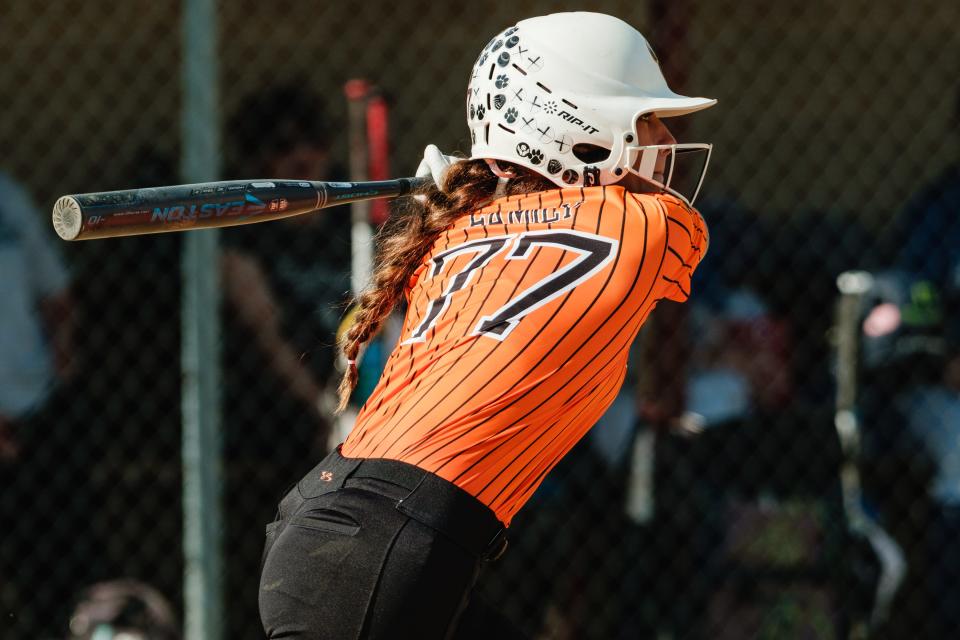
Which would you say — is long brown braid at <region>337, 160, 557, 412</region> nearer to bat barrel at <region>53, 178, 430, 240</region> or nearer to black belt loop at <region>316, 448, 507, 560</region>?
bat barrel at <region>53, 178, 430, 240</region>

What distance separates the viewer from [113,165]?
5.81 m

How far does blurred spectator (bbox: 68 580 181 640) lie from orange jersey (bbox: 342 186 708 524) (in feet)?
7.04

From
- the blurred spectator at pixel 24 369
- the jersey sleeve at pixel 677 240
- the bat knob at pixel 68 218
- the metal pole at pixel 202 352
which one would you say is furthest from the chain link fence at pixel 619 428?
the bat knob at pixel 68 218

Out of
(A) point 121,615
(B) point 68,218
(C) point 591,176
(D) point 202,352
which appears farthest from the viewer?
(A) point 121,615

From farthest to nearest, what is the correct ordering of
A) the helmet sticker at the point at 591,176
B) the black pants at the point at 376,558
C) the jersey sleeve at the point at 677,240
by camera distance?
the helmet sticker at the point at 591,176
the jersey sleeve at the point at 677,240
the black pants at the point at 376,558

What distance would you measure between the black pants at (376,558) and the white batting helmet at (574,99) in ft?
2.20

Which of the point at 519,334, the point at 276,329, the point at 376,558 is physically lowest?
the point at 276,329

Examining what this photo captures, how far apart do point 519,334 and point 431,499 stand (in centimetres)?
33

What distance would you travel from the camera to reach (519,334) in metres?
2.46

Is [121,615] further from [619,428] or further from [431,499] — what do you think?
[431,499]

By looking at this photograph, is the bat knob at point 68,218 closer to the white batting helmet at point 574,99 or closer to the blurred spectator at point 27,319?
the white batting helmet at point 574,99

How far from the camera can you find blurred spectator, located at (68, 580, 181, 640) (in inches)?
173

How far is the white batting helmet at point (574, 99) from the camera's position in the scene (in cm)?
260

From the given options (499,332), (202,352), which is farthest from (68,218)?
(202,352)
